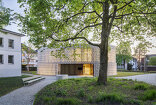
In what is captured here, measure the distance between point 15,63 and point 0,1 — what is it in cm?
1340

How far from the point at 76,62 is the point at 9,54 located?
10042mm

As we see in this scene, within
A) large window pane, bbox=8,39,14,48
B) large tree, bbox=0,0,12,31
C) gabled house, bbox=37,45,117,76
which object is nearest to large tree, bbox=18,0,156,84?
large tree, bbox=0,0,12,31

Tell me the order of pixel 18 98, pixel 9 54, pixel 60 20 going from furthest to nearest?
pixel 9 54 < pixel 60 20 < pixel 18 98

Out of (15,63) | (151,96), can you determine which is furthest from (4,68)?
(151,96)

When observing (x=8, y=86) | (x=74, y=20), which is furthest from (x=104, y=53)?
(x=8, y=86)

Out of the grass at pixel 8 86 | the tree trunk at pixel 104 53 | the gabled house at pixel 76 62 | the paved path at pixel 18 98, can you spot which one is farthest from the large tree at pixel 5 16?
the gabled house at pixel 76 62

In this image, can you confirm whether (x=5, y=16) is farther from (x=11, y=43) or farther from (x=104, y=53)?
(x=11, y=43)

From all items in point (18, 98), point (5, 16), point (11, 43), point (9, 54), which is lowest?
point (18, 98)

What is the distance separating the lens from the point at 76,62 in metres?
21.8

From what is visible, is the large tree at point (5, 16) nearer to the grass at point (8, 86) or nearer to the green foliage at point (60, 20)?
the green foliage at point (60, 20)

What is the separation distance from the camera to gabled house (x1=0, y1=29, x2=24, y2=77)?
64.8ft

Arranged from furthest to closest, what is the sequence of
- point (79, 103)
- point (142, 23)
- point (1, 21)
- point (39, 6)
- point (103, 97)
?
point (142, 23) → point (1, 21) → point (39, 6) → point (103, 97) → point (79, 103)

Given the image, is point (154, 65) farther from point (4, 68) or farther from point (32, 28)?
point (32, 28)

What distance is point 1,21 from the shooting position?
10.2m
